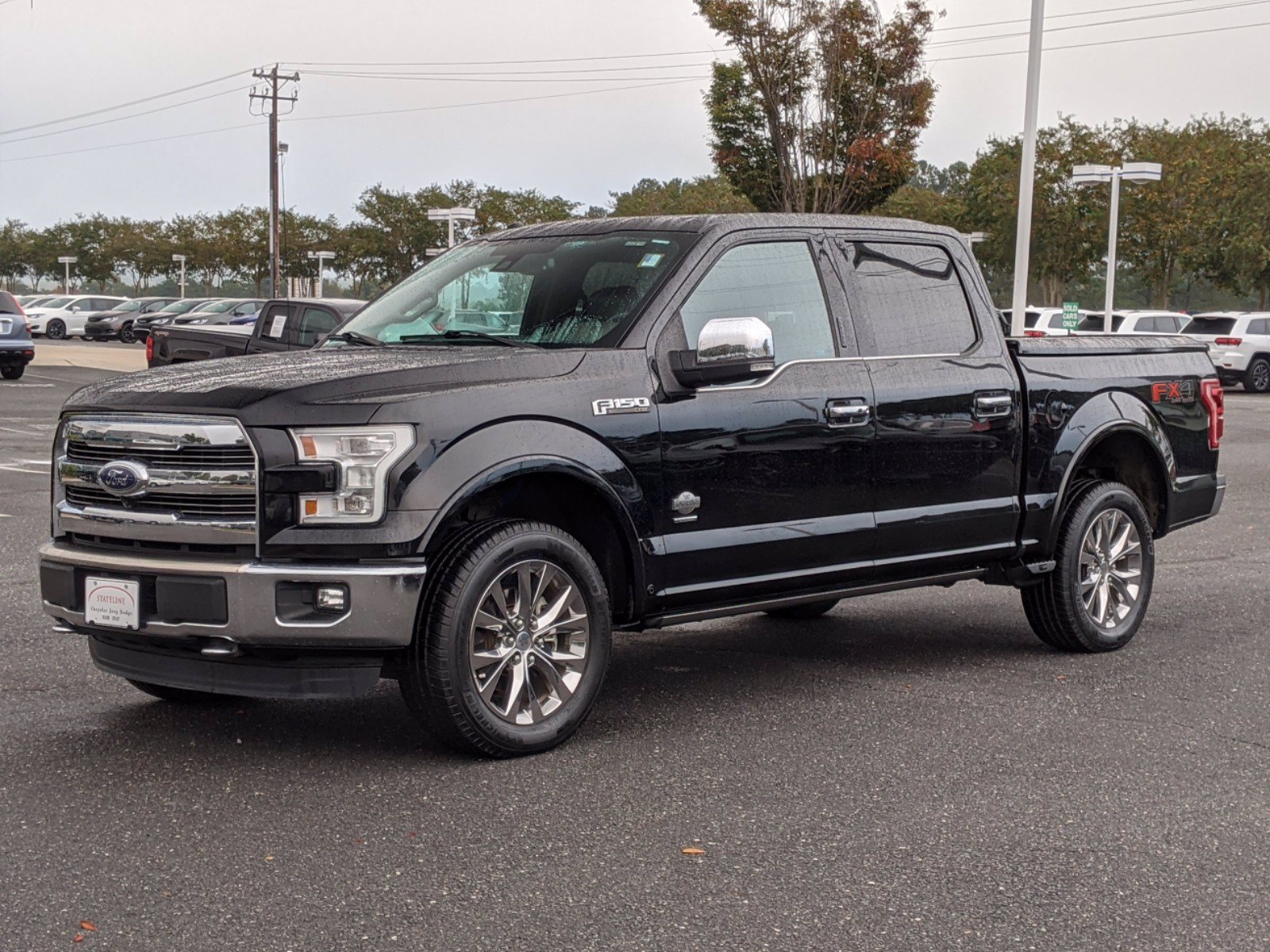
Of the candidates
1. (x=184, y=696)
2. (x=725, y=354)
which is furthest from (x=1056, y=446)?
(x=184, y=696)

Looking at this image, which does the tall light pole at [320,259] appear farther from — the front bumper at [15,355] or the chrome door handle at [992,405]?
the chrome door handle at [992,405]

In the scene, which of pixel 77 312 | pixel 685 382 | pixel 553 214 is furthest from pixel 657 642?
pixel 553 214

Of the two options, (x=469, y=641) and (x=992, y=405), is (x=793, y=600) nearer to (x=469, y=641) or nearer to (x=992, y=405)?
(x=992, y=405)

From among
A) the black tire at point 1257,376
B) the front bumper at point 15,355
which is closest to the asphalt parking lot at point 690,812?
the front bumper at point 15,355

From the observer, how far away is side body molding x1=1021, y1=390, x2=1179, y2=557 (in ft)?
23.2

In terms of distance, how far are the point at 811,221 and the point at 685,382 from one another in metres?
1.22

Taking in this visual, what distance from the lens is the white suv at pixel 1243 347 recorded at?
33812 millimetres

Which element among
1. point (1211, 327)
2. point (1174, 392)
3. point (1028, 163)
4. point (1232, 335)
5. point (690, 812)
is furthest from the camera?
point (1211, 327)

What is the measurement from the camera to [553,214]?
80.8 metres

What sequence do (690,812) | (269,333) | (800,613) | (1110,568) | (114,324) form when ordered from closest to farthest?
(690,812) → (1110,568) → (800,613) → (269,333) → (114,324)

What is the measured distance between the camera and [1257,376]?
34.1 meters

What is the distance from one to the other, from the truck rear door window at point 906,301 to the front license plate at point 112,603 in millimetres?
3014

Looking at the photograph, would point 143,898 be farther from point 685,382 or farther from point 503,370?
point 685,382

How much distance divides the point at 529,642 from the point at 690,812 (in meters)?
0.88
